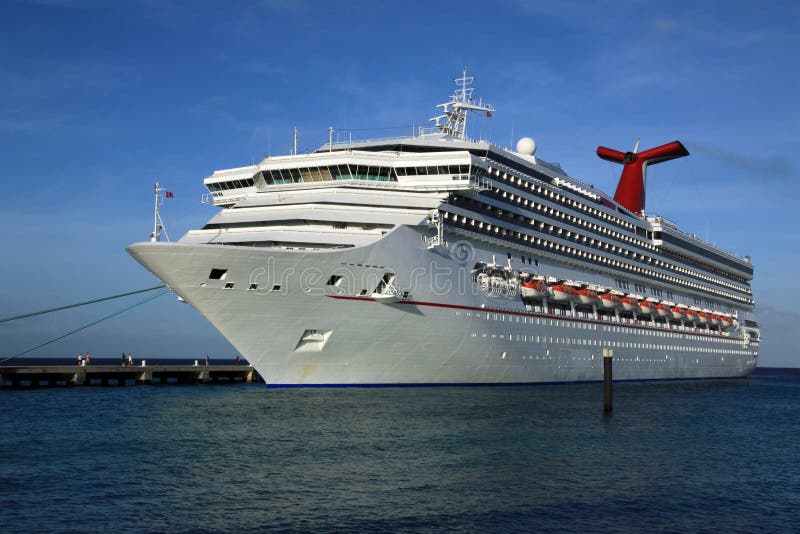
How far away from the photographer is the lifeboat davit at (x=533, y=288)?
41.7 metres

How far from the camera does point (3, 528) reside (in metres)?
14.1

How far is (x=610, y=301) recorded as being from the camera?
51.2 meters

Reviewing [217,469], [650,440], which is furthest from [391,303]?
[217,469]

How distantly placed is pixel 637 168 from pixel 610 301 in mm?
26048

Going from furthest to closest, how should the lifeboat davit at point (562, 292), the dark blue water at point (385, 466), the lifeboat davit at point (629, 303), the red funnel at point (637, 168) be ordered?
the red funnel at point (637, 168) → the lifeboat davit at point (629, 303) → the lifeboat davit at point (562, 292) → the dark blue water at point (385, 466)

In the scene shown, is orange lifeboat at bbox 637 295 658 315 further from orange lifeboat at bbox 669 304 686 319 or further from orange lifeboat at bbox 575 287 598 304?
orange lifeboat at bbox 575 287 598 304

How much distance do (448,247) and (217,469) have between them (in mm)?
19458

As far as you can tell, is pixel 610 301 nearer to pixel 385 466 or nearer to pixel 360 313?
pixel 360 313

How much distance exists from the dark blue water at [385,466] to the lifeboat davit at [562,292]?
37.7 feet

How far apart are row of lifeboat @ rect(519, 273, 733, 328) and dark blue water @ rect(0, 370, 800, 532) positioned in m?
10.1

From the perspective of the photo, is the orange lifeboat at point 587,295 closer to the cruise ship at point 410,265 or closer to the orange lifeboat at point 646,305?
the cruise ship at point 410,265

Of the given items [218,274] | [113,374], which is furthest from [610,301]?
[113,374]

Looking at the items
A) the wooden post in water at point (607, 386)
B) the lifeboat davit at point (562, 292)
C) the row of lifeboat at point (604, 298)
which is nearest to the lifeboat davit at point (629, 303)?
the row of lifeboat at point (604, 298)

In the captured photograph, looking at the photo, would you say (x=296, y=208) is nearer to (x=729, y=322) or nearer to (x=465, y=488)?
(x=465, y=488)
